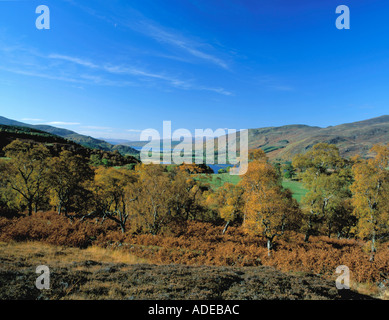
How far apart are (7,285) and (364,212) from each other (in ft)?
103

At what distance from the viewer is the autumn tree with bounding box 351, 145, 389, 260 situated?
824 inches

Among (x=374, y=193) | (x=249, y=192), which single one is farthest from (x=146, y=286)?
(x=374, y=193)

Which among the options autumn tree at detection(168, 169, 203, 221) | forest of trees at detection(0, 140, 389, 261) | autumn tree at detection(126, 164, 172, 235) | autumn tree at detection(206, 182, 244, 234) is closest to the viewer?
forest of trees at detection(0, 140, 389, 261)

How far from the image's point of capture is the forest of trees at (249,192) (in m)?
21.9

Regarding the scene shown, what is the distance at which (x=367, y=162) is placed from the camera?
2208cm

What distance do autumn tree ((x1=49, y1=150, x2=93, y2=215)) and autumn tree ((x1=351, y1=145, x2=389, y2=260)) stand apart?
40087mm

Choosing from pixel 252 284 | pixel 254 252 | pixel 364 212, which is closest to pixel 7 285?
pixel 252 284

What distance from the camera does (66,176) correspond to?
3169 centimetres

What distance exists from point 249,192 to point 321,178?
1062cm

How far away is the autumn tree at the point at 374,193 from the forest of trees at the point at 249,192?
8cm

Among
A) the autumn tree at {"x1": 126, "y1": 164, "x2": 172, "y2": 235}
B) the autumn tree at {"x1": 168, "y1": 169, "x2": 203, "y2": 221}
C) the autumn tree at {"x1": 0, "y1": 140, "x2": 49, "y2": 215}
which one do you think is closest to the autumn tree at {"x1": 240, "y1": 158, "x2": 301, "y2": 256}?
the autumn tree at {"x1": 126, "y1": 164, "x2": 172, "y2": 235}

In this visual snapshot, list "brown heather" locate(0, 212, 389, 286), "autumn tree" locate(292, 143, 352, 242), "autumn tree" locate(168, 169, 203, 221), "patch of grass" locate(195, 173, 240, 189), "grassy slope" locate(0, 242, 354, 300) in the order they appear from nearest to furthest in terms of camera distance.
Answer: "grassy slope" locate(0, 242, 354, 300), "brown heather" locate(0, 212, 389, 286), "autumn tree" locate(292, 143, 352, 242), "autumn tree" locate(168, 169, 203, 221), "patch of grass" locate(195, 173, 240, 189)

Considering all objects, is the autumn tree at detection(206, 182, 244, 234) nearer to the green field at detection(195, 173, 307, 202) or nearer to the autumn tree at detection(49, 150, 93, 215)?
the green field at detection(195, 173, 307, 202)

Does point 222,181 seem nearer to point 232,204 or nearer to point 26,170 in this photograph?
point 232,204
